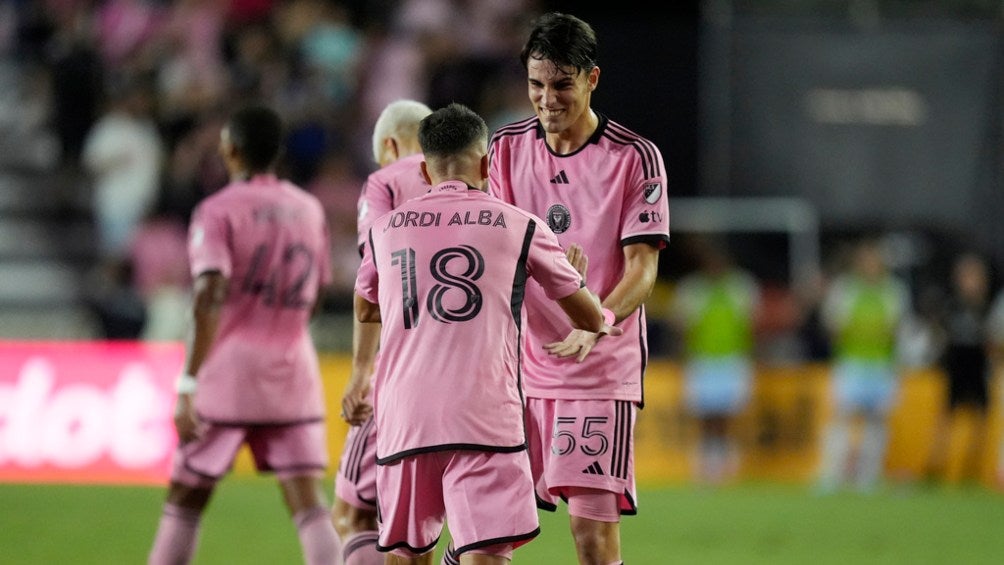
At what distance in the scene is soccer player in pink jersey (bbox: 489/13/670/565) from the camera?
18.7ft

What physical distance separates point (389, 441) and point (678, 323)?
33.4 feet

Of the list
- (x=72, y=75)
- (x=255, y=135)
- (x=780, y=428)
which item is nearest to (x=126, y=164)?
(x=72, y=75)

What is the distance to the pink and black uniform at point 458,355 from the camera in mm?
4969

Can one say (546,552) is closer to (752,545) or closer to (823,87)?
(752,545)

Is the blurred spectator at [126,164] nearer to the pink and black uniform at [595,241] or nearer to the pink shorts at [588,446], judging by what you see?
the pink and black uniform at [595,241]

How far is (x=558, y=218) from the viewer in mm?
5820

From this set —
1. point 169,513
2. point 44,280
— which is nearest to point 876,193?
point 44,280

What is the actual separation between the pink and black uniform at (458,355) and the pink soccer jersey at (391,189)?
1002mm

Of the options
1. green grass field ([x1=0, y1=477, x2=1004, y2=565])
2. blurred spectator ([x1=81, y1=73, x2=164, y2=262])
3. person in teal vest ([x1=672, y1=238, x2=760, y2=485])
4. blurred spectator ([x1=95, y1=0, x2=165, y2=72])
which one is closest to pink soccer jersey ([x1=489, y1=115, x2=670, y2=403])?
green grass field ([x1=0, y1=477, x2=1004, y2=565])

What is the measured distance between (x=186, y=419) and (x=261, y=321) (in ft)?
1.86

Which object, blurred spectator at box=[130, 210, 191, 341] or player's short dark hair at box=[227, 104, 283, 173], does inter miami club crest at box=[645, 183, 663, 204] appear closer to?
player's short dark hair at box=[227, 104, 283, 173]

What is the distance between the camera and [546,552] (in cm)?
947

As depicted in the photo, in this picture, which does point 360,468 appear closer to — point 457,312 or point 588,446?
point 588,446

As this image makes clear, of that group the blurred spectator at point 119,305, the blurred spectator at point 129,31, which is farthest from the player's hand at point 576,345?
the blurred spectator at point 129,31
